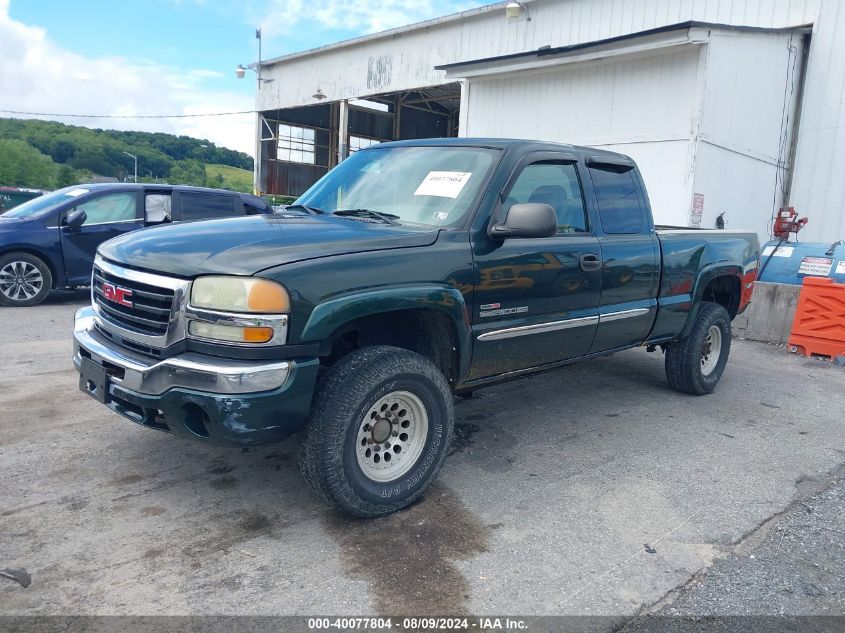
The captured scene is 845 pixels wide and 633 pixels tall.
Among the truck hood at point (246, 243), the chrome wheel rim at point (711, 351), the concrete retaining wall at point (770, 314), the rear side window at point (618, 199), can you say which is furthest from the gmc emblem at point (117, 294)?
the concrete retaining wall at point (770, 314)

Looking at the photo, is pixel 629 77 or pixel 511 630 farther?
pixel 629 77

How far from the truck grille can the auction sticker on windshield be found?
1.63m

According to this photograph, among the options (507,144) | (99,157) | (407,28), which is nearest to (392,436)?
(507,144)

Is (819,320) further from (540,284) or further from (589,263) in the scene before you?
(540,284)

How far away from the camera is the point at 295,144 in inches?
1206

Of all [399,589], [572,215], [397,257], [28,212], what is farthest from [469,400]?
[28,212]

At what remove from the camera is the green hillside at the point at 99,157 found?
177 ft

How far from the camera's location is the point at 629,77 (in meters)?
11.7

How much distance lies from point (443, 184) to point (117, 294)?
188 cm

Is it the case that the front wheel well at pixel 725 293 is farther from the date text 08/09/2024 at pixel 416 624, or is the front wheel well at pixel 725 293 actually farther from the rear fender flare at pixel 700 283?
the date text 08/09/2024 at pixel 416 624

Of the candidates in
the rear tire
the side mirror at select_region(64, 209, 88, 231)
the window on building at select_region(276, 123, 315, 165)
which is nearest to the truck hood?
the rear tire

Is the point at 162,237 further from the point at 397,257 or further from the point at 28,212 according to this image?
the point at 28,212

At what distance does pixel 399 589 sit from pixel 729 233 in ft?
15.0

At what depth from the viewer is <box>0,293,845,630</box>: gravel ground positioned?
2664 millimetres
